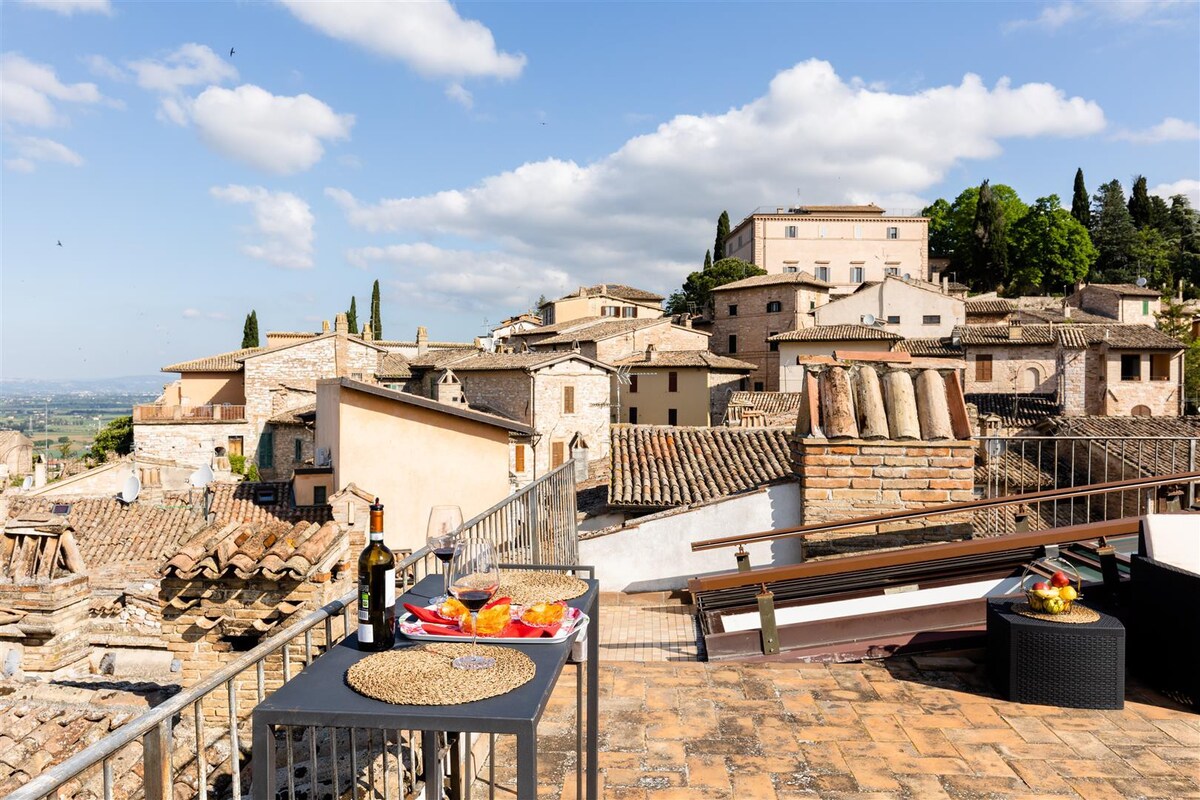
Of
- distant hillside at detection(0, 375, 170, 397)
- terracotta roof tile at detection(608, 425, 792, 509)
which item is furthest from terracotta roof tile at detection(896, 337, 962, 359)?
distant hillside at detection(0, 375, 170, 397)

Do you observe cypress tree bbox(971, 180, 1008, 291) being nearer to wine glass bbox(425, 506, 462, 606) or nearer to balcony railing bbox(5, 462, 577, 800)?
balcony railing bbox(5, 462, 577, 800)

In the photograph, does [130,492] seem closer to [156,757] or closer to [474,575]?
[474,575]

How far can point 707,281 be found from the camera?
54.1 meters

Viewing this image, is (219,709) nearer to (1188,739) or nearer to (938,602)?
(938,602)

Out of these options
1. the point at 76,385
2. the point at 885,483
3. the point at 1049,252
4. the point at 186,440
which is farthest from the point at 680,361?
the point at 76,385

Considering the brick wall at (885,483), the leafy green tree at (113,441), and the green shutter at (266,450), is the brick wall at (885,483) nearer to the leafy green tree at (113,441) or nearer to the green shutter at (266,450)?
the green shutter at (266,450)

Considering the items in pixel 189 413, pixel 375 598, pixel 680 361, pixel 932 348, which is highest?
pixel 932 348

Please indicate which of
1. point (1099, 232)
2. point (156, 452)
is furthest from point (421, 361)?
point (1099, 232)

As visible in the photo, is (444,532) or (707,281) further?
(707,281)

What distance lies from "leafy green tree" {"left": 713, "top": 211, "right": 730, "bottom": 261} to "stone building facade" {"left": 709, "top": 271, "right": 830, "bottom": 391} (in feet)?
57.9

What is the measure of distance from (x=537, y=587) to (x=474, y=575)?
0.31 metres

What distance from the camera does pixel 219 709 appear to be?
211 inches

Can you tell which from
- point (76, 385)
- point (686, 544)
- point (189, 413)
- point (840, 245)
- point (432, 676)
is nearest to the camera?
point (432, 676)

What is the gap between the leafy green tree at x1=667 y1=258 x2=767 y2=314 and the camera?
52416mm
